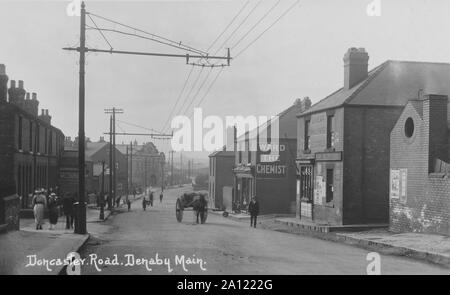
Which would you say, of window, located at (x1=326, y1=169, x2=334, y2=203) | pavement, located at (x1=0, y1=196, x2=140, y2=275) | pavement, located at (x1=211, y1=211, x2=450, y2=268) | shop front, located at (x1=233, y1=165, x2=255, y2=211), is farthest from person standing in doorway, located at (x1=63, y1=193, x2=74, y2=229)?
shop front, located at (x1=233, y1=165, x2=255, y2=211)

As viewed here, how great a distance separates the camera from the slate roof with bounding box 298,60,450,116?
26344 millimetres

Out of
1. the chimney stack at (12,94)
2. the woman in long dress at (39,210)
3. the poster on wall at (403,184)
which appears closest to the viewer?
the woman in long dress at (39,210)

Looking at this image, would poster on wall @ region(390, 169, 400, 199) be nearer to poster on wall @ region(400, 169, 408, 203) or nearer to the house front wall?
poster on wall @ region(400, 169, 408, 203)

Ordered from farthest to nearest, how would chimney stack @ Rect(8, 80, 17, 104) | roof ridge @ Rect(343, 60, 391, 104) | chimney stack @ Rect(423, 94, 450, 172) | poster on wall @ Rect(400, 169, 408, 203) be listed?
chimney stack @ Rect(8, 80, 17, 104)
roof ridge @ Rect(343, 60, 391, 104)
poster on wall @ Rect(400, 169, 408, 203)
chimney stack @ Rect(423, 94, 450, 172)

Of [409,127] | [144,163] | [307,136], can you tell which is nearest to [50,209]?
[409,127]

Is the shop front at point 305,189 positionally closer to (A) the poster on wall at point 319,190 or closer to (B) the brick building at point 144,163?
(A) the poster on wall at point 319,190

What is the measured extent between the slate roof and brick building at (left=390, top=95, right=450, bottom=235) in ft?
12.8

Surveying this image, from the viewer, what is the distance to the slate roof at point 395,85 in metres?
26.3

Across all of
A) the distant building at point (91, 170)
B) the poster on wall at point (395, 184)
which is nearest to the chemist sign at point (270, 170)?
the distant building at point (91, 170)

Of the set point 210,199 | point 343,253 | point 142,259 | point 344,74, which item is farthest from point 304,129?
point 210,199

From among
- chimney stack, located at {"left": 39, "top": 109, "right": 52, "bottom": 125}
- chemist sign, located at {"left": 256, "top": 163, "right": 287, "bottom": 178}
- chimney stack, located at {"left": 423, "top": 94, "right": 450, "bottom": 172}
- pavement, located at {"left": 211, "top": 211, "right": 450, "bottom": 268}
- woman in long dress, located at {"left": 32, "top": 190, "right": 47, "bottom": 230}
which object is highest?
chimney stack, located at {"left": 39, "top": 109, "right": 52, "bottom": 125}

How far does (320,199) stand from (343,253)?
503 inches

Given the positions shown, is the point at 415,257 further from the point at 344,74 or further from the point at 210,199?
the point at 210,199
